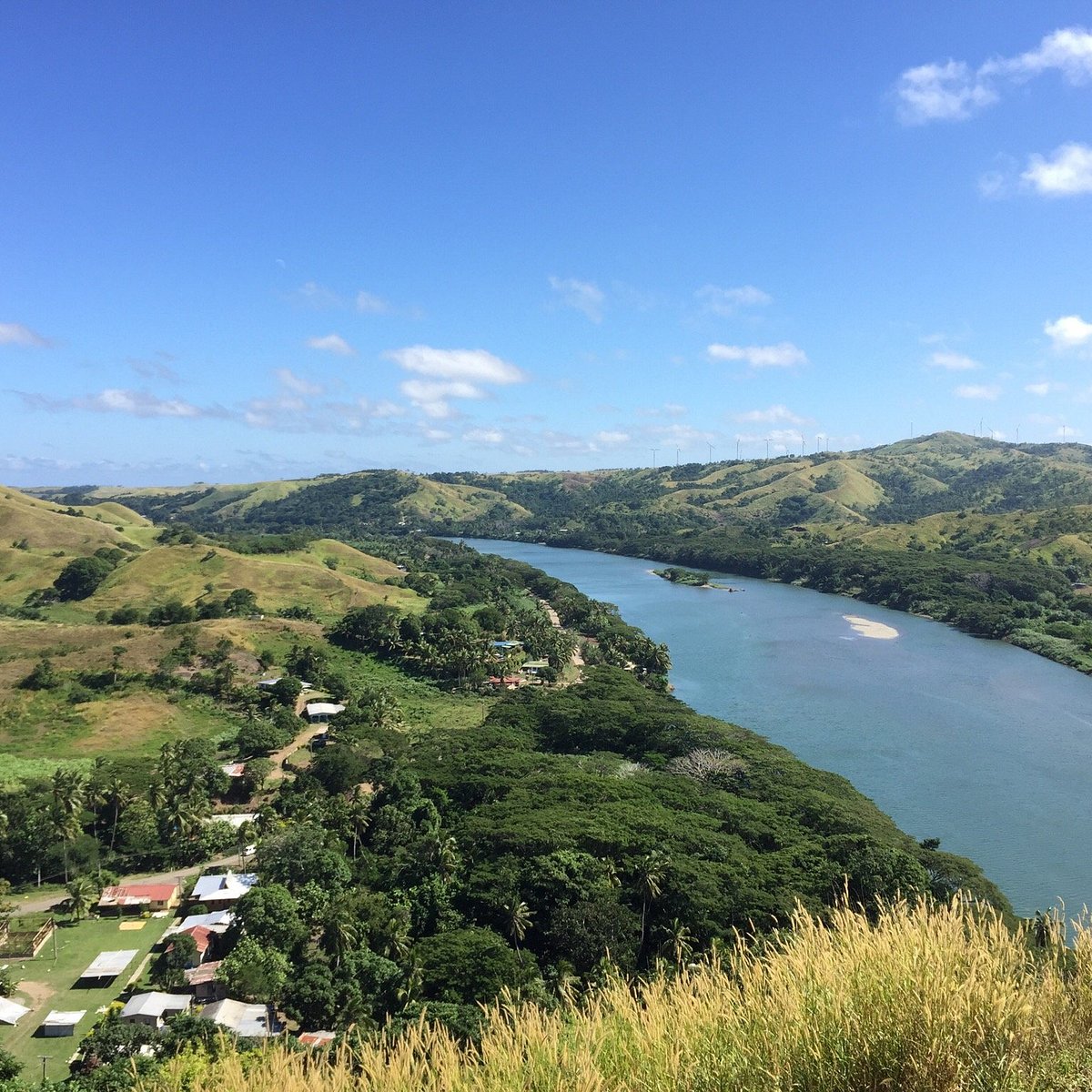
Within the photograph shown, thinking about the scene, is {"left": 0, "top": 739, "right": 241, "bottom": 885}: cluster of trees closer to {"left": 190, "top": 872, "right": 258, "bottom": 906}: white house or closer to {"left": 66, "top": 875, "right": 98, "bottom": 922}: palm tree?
{"left": 66, "top": 875, "right": 98, "bottom": 922}: palm tree

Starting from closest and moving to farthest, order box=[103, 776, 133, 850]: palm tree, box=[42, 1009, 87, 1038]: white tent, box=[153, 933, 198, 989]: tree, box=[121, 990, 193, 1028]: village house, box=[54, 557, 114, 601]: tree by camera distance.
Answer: box=[121, 990, 193, 1028]: village house
box=[42, 1009, 87, 1038]: white tent
box=[153, 933, 198, 989]: tree
box=[103, 776, 133, 850]: palm tree
box=[54, 557, 114, 601]: tree

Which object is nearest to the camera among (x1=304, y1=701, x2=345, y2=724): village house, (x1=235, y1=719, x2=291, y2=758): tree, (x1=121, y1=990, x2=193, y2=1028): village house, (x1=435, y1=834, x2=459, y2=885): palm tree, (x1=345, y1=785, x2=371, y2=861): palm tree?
(x1=121, y1=990, x2=193, y2=1028): village house

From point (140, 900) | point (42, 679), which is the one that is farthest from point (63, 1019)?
point (42, 679)

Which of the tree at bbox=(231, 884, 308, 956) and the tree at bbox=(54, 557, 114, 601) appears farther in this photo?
the tree at bbox=(54, 557, 114, 601)

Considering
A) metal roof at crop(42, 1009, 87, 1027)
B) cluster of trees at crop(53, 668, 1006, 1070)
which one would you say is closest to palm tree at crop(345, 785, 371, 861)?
cluster of trees at crop(53, 668, 1006, 1070)

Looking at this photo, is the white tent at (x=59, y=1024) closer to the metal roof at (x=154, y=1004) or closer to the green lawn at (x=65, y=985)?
the green lawn at (x=65, y=985)

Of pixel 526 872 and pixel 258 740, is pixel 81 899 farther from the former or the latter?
pixel 526 872

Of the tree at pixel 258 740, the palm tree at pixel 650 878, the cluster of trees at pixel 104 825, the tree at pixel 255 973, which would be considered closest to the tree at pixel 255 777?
the cluster of trees at pixel 104 825
